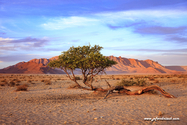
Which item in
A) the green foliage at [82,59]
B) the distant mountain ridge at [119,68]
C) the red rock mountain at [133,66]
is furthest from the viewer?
the red rock mountain at [133,66]

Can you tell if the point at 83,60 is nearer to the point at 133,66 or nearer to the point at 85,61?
the point at 85,61

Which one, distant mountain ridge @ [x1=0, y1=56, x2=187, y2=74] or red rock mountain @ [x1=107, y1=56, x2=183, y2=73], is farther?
red rock mountain @ [x1=107, y1=56, x2=183, y2=73]

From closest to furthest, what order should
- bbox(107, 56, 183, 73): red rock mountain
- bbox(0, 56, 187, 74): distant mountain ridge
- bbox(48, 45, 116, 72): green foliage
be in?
bbox(48, 45, 116, 72): green foliage → bbox(0, 56, 187, 74): distant mountain ridge → bbox(107, 56, 183, 73): red rock mountain

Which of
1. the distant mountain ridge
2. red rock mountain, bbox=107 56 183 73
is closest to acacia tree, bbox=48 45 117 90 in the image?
the distant mountain ridge

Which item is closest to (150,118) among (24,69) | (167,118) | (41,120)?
(167,118)

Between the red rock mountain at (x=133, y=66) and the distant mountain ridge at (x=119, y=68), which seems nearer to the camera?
the distant mountain ridge at (x=119, y=68)

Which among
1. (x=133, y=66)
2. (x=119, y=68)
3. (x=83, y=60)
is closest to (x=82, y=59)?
(x=83, y=60)

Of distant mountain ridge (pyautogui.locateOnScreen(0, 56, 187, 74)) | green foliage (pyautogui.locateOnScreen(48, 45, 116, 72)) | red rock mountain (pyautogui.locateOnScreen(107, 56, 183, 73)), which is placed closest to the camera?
green foliage (pyautogui.locateOnScreen(48, 45, 116, 72))

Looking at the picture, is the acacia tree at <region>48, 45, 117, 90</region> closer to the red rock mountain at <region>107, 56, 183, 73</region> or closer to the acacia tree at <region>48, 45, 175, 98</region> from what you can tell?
the acacia tree at <region>48, 45, 175, 98</region>

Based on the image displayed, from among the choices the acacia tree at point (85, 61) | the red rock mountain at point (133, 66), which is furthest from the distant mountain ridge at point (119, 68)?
the acacia tree at point (85, 61)

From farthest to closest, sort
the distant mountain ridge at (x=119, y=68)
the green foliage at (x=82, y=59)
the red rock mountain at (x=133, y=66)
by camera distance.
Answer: the red rock mountain at (x=133, y=66) < the distant mountain ridge at (x=119, y=68) < the green foliage at (x=82, y=59)

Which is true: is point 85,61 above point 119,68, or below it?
above

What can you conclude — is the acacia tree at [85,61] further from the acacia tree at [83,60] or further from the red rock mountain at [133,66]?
the red rock mountain at [133,66]

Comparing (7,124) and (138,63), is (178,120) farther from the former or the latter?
(138,63)
